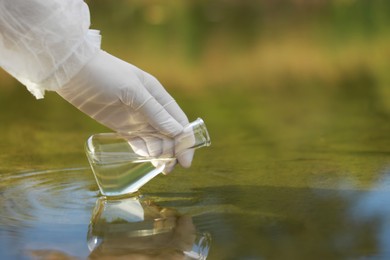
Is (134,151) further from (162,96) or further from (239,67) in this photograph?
(239,67)

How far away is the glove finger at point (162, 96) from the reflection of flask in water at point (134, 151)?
2cm

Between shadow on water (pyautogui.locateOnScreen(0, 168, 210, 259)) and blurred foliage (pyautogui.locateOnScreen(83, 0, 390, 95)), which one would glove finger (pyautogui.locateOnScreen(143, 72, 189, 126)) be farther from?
blurred foliage (pyautogui.locateOnScreen(83, 0, 390, 95))

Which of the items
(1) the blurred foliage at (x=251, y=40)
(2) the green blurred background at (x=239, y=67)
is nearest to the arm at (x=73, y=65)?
(2) the green blurred background at (x=239, y=67)

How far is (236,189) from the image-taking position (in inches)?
70.7

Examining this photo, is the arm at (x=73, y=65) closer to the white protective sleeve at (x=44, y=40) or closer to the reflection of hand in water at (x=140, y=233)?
the white protective sleeve at (x=44, y=40)

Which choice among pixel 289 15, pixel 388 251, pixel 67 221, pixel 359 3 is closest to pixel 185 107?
pixel 67 221

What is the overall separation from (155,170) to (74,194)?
18 cm

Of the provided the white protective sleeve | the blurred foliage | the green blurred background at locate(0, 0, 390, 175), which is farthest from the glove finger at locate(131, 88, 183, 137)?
the blurred foliage

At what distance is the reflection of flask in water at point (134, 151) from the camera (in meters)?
1.66

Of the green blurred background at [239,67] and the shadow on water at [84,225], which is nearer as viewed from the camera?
the shadow on water at [84,225]

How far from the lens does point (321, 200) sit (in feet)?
5.55

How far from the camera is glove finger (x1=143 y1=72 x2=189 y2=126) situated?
5.27 ft

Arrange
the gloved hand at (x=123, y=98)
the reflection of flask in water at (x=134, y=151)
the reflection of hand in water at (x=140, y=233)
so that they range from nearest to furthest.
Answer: the reflection of hand in water at (x=140, y=233), the gloved hand at (x=123, y=98), the reflection of flask in water at (x=134, y=151)

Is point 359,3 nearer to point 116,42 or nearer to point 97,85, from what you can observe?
point 116,42
